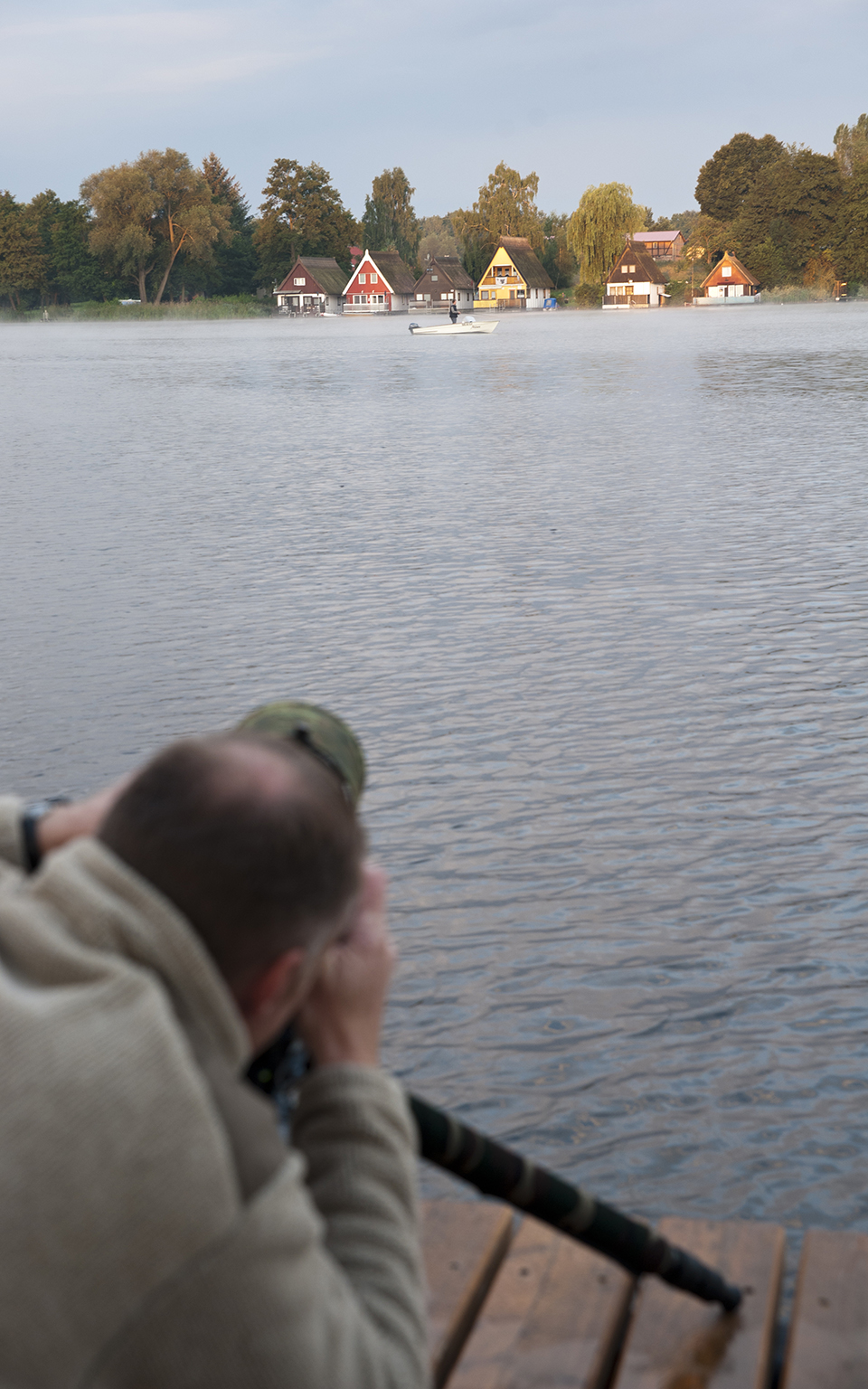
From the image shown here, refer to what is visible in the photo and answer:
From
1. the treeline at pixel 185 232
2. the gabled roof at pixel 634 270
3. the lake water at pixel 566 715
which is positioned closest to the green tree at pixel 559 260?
the treeline at pixel 185 232

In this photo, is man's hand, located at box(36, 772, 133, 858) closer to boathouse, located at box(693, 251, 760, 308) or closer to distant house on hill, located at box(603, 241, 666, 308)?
distant house on hill, located at box(603, 241, 666, 308)

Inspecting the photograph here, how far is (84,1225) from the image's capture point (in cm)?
120

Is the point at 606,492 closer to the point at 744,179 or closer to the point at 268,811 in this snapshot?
the point at 268,811

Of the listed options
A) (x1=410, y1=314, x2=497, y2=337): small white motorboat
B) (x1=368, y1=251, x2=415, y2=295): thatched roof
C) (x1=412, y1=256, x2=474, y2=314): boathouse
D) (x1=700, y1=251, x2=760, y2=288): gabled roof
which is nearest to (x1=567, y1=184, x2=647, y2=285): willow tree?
(x1=700, y1=251, x2=760, y2=288): gabled roof

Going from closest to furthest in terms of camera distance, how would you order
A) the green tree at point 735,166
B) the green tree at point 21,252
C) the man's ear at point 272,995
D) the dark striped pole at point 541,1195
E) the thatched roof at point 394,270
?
the man's ear at point 272,995
the dark striped pole at point 541,1195
the green tree at point 21,252
the thatched roof at point 394,270
the green tree at point 735,166

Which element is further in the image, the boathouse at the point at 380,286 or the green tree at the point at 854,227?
the boathouse at the point at 380,286

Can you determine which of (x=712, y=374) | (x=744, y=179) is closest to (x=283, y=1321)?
(x=712, y=374)

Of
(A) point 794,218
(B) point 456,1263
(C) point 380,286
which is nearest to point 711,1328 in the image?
(B) point 456,1263

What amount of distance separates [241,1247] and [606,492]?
58.1 feet

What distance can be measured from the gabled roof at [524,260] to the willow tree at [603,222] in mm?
17192

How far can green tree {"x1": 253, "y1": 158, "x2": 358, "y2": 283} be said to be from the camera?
15212 centimetres

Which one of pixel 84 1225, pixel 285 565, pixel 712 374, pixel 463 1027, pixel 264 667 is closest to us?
pixel 84 1225

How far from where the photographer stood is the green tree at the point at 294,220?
15212 cm

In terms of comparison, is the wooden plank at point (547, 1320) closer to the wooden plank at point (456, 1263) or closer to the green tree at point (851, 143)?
the wooden plank at point (456, 1263)
